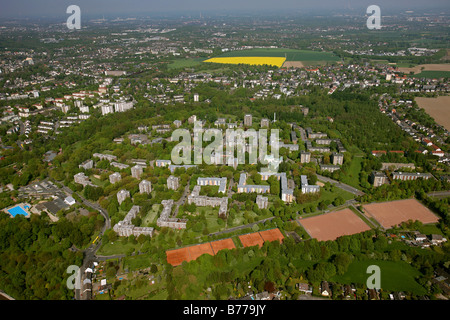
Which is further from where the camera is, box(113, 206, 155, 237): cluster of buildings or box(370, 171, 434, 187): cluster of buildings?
box(370, 171, 434, 187): cluster of buildings

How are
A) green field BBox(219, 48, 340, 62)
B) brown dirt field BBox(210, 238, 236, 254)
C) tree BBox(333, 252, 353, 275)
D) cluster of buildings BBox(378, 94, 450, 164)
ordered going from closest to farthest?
tree BBox(333, 252, 353, 275), brown dirt field BBox(210, 238, 236, 254), cluster of buildings BBox(378, 94, 450, 164), green field BBox(219, 48, 340, 62)

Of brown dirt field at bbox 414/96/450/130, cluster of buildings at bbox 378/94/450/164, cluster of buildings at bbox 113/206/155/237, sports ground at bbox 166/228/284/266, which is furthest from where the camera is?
brown dirt field at bbox 414/96/450/130

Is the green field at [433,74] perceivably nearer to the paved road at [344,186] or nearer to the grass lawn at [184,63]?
the grass lawn at [184,63]

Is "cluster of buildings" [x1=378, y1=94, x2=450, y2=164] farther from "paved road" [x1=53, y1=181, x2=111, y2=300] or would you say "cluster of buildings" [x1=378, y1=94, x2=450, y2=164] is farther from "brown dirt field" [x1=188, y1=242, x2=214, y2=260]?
"paved road" [x1=53, y1=181, x2=111, y2=300]

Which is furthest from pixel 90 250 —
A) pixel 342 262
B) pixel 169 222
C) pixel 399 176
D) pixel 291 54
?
pixel 291 54

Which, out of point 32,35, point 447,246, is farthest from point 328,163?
point 32,35

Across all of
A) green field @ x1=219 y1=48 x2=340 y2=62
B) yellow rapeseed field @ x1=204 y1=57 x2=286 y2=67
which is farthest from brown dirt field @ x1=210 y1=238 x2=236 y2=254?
green field @ x1=219 y1=48 x2=340 y2=62
